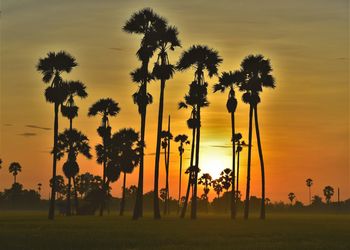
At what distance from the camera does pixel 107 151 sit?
122000 millimetres

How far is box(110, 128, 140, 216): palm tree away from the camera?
4756 inches

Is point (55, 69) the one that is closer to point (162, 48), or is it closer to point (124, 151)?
point (162, 48)

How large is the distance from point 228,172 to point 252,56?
10591 centimetres

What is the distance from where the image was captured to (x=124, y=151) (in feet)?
400

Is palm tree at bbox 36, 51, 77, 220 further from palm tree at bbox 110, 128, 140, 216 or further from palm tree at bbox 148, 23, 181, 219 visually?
palm tree at bbox 110, 128, 140, 216

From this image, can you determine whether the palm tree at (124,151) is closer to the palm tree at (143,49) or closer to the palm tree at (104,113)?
the palm tree at (104,113)

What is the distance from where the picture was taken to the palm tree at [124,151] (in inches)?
4756

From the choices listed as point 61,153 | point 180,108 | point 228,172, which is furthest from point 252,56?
point 228,172

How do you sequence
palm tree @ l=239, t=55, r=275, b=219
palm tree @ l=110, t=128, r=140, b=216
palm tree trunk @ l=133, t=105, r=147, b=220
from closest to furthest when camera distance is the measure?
palm tree trunk @ l=133, t=105, r=147, b=220 → palm tree @ l=239, t=55, r=275, b=219 → palm tree @ l=110, t=128, r=140, b=216

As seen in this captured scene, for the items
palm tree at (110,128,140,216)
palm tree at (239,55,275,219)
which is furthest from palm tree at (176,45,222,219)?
→ palm tree at (110,128,140,216)

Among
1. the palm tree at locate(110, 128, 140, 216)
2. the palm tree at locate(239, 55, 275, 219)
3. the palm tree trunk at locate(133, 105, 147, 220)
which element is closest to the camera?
the palm tree trunk at locate(133, 105, 147, 220)

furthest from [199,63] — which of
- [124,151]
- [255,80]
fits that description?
[124,151]

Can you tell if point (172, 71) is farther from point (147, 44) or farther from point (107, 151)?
point (107, 151)

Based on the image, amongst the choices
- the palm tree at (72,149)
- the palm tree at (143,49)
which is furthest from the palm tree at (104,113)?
the palm tree at (143,49)
